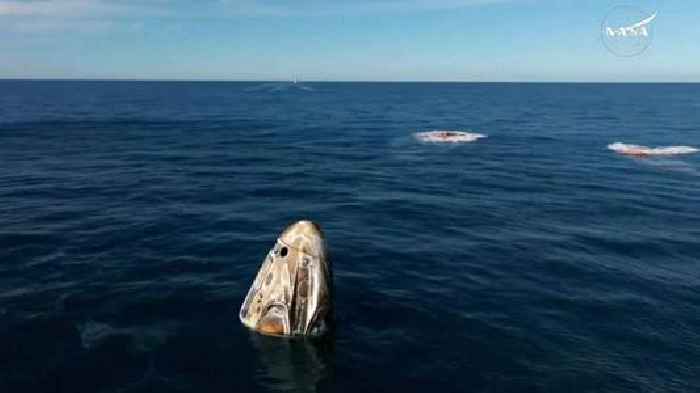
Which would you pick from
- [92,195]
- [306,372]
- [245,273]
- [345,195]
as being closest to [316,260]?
[306,372]

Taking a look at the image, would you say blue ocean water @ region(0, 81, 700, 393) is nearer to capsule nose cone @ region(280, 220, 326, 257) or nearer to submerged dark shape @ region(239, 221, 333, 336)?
submerged dark shape @ region(239, 221, 333, 336)

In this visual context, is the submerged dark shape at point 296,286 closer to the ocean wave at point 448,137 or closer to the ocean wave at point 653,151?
the ocean wave at point 448,137

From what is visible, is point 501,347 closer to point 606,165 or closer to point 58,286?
point 58,286

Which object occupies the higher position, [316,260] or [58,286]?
[316,260]

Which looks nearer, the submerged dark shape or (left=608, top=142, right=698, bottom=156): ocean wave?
the submerged dark shape

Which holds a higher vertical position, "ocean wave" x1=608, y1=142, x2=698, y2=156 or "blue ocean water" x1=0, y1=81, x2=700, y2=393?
"ocean wave" x1=608, y1=142, x2=698, y2=156

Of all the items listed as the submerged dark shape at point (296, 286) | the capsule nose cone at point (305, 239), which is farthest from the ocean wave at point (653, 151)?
the capsule nose cone at point (305, 239)

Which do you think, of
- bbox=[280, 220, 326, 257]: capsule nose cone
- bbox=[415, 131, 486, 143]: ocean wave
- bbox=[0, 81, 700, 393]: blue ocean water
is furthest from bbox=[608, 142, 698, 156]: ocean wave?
bbox=[280, 220, 326, 257]: capsule nose cone

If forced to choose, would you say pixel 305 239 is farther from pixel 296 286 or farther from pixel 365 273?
pixel 365 273
